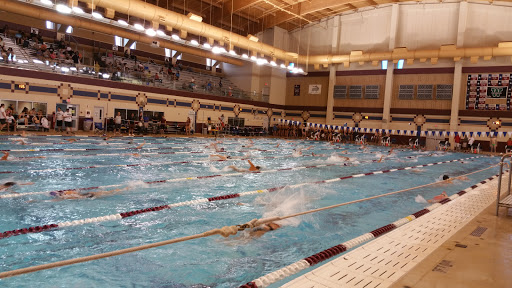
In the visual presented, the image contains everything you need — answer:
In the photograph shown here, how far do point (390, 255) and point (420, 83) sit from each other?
83.7 feet

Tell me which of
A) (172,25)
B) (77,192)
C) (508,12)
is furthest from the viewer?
(508,12)

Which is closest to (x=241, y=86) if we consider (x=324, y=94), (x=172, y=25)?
(x=324, y=94)

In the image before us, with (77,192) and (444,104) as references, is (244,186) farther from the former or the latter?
(444,104)

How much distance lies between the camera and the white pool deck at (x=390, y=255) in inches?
98.3

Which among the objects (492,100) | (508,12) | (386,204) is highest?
(508,12)

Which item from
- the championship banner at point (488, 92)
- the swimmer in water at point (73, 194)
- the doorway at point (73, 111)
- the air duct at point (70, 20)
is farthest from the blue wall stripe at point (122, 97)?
the championship banner at point (488, 92)

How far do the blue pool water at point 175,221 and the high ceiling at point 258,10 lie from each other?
14.5 metres

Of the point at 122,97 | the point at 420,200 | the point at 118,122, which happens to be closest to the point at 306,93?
the point at 122,97

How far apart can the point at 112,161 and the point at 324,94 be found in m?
22.8

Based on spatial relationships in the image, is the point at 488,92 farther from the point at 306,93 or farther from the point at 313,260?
the point at 313,260

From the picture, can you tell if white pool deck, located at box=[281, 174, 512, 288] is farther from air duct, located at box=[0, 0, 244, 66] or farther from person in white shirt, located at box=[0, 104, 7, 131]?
air duct, located at box=[0, 0, 244, 66]

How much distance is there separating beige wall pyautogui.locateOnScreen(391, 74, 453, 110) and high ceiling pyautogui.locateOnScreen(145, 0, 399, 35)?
610cm

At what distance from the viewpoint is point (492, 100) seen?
75.1ft

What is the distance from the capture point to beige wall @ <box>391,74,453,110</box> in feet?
80.4
